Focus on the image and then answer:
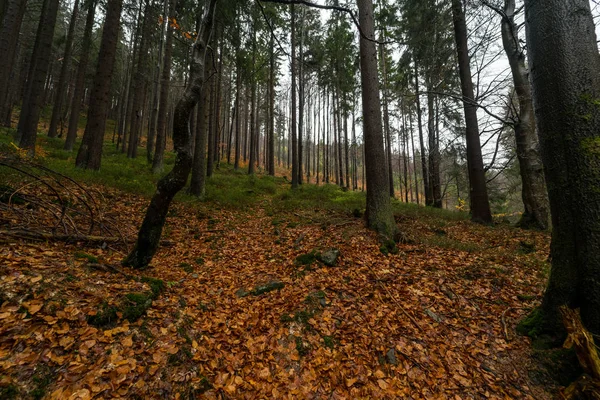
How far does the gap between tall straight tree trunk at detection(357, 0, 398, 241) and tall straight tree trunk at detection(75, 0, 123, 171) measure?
869 centimetres

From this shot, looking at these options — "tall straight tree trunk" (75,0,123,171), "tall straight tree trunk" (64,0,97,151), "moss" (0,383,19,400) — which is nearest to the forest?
"moss" (0,383,19,400)

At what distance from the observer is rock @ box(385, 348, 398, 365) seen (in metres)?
2.79

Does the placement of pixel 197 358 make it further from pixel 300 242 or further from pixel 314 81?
pixel 314 81

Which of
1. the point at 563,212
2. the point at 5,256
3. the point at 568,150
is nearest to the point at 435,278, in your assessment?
the point at 563,212

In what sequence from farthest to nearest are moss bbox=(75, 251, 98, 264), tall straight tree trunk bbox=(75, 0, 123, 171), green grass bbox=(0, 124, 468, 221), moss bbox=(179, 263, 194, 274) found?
tall straight tree trunk bbox=(75, 0, 123, 171), green grass bbox=(0, 124, 468, 221), moss bbox=(179, 263, 194, 274), moss bbox=(75, 251, 98, 264)

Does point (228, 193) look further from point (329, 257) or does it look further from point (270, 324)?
point (270, 324)

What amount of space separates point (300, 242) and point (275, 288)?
201 centimetres

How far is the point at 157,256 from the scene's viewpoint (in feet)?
15.9

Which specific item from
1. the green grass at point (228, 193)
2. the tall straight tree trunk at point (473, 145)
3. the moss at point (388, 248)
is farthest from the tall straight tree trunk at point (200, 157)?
the tall straight tree trunk at point (473, 145)

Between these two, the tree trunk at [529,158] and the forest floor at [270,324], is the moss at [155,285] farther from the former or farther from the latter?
the tree trunk at [529,158]

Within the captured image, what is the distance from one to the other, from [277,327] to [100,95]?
33.7 feet

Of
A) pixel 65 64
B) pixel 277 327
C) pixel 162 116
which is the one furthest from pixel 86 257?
pixel 65 64

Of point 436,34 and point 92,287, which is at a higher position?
point 436,34

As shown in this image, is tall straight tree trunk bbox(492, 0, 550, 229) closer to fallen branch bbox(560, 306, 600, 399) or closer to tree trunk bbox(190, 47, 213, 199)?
fallen branch bbox(560, 306, 600, 399)
